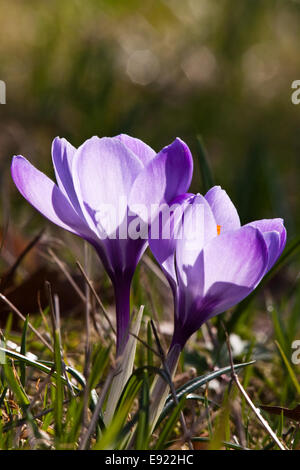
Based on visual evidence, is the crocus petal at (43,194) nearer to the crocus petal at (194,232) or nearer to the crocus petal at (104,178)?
the crocus petal at (104,178)

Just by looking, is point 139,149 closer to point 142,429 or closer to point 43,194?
point 43,194

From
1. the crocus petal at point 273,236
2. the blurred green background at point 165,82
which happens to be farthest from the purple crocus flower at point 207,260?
the blurred green background at point 165,82

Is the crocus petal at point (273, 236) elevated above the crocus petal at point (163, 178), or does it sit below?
below

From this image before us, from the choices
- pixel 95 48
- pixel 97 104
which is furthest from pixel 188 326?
A: pixel 95 48

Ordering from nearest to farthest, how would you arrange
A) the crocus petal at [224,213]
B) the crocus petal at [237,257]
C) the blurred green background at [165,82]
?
the crocus petal at [237,257]
the crocus petal at [224,213]
the blurred green background at [165,82]

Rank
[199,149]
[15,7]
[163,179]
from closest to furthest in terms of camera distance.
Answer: [163,179] < [199,149] < [15,7]

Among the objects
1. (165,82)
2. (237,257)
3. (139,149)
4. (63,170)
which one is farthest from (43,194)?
(165,82)

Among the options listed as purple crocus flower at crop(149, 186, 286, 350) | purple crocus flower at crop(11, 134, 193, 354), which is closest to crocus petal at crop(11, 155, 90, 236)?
purple crocus flower at crop(11, 134, 193, 354)

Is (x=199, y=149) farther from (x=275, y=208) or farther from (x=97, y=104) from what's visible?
(x=97, y=104)
